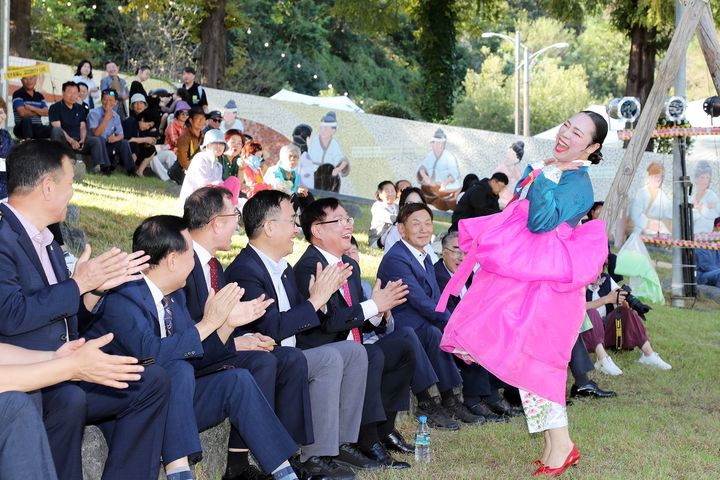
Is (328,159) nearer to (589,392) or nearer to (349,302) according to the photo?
(589,392)

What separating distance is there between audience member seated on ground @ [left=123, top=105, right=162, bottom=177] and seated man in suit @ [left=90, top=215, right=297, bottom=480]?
1098cm

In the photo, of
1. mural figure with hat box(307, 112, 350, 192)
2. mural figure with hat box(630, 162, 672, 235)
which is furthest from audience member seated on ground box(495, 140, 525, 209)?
mural figure with hat box(630, 162, 672, 235)

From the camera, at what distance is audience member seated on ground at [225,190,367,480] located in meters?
5.14

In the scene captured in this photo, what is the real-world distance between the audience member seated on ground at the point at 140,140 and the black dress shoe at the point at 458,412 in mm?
9581

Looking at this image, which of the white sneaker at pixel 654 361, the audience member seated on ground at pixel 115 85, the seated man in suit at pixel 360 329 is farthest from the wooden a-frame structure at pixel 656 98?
the audience member seated on ground at pixel 115 85

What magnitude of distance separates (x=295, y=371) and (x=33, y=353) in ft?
4.74

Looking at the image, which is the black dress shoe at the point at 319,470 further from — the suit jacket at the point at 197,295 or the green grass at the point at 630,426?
the suit jacket at the point at 197,295

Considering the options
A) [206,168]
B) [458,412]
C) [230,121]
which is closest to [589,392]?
[458,412]

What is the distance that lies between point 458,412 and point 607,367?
2336 mm

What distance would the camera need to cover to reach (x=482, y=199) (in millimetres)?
10891

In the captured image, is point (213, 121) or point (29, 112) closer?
point (29, 112)

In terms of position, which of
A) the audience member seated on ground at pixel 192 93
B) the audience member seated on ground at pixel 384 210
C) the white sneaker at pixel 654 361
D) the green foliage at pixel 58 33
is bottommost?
the white sneaker at pixel 654 361

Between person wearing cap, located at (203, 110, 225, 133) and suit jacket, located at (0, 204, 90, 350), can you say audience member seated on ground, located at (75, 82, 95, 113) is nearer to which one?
person wearing cap, located at (203, 110, 225, 133)

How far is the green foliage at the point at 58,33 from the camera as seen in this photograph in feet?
88.7
